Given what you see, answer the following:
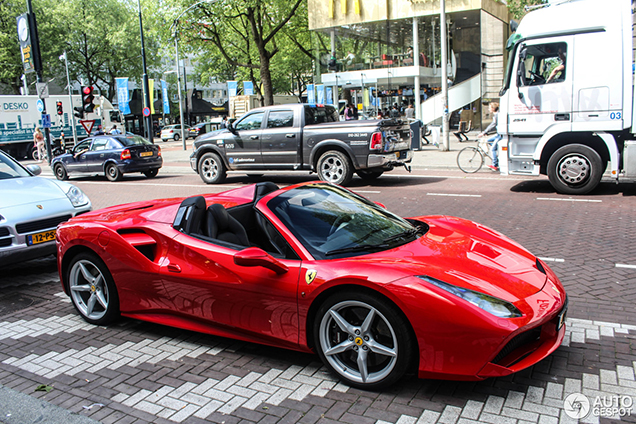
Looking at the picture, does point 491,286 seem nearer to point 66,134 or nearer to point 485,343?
point 485,343

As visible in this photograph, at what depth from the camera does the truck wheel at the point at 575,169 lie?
9886mm

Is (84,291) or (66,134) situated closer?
(84,291)

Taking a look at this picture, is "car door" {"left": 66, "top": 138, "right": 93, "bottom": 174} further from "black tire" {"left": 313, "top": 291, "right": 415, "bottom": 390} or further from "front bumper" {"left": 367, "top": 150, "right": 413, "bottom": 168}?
"black tire" {"left": 313, "top": 291, "right": 415, "bottom": 390}

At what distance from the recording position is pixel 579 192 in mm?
10156

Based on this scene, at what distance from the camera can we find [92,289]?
4.54 meters

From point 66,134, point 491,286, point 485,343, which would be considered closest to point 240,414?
point 485,343

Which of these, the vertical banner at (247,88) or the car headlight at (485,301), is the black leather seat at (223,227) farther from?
the vertical banner at (247,88)

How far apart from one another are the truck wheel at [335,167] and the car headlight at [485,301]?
9740mm

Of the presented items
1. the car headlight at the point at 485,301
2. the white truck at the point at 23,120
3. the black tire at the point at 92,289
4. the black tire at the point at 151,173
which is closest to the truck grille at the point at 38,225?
the black tire at the point at 92,289

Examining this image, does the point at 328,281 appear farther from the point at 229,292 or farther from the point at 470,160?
the point at 470,160

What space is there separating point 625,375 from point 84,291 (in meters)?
4.14

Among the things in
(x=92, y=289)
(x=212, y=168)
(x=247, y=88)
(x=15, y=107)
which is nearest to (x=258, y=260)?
(x=92, y=289)

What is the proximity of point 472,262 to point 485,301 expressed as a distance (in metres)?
0.49
